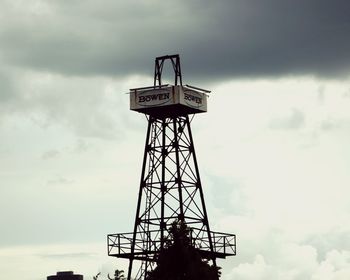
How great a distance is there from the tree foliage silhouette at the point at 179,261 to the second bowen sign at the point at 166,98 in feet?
41.8

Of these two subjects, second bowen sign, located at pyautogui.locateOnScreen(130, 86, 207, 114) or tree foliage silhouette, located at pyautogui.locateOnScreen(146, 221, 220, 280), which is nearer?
tree foliage silhouette, located at pyautogui.locateOnScreen(146, 221, 220, 280)

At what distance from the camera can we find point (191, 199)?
407ft

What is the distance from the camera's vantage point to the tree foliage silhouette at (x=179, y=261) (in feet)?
367

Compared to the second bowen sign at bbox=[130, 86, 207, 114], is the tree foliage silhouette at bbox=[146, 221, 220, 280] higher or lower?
lower

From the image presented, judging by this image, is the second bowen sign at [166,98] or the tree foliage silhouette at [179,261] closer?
the tree foliage silhouette at [179,261]

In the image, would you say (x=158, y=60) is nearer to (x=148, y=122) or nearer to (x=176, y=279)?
(x=148, y=122)

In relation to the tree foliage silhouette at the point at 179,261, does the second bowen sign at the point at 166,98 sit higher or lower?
higher

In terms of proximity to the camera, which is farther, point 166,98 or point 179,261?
point 166,98

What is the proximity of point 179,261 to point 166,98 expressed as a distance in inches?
612

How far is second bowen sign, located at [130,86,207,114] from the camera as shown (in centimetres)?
12212

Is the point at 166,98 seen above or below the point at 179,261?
above

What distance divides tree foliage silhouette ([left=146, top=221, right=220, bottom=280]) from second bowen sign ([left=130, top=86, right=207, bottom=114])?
12731 millimetres

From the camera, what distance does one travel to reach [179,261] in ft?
370

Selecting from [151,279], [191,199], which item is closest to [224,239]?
[191,199]
